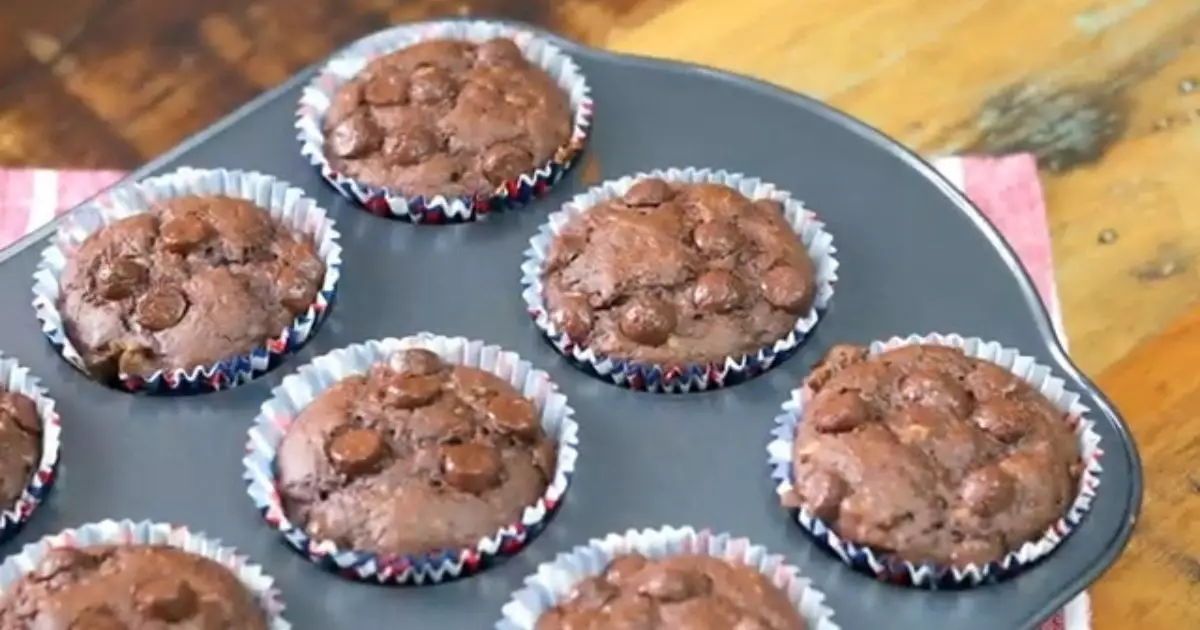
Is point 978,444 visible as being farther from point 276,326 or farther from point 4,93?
point 4,93

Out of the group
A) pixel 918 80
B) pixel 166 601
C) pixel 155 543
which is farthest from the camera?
pixel 918 80

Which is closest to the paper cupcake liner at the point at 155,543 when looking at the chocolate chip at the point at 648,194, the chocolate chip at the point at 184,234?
the chocolate chip at the point at 184,234

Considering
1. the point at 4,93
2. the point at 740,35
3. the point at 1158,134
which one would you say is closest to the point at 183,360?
the point at 4,93

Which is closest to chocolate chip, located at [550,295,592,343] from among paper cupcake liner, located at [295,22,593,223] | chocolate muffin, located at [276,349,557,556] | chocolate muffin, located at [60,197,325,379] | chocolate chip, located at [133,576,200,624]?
chocolate muffin, located at [276,349,557,556]

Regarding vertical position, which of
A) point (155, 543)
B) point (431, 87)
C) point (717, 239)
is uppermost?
point (431, 87)

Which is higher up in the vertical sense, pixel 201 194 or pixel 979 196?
pixel 201 194

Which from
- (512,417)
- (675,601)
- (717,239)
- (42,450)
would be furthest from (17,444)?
(717,239)

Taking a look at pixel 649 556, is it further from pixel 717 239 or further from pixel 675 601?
pixel 717 239
